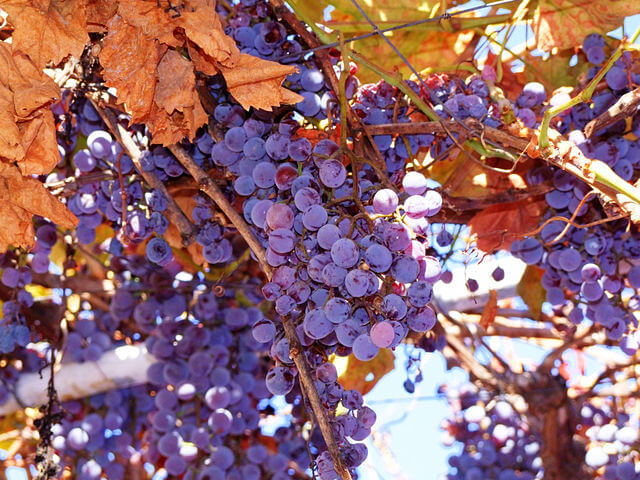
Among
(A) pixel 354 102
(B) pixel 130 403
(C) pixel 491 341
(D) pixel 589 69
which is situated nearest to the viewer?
(A) pixel 354 102

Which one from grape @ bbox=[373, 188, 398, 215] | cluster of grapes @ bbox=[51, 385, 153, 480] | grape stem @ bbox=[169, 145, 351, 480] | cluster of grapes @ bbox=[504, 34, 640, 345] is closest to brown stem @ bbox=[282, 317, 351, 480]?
grape stem @ bbox=[169, 145, 351, 480]

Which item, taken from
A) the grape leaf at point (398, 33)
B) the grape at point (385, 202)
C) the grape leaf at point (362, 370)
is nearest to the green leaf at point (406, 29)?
the grape leaf at point (398, 33)

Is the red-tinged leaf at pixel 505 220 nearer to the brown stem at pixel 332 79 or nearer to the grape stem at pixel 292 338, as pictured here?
the brown stem at pixel 332 79

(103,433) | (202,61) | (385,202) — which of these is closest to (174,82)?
(202,61)

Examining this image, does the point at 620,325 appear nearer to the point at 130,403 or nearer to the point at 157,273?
the point at 157,273

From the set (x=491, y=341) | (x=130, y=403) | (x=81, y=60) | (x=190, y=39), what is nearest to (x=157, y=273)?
(x=130, y=403)

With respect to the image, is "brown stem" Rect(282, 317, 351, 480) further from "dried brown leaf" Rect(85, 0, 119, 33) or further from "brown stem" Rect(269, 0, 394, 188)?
"dried brown leaf" Rect(85, 0, 119, 33)
